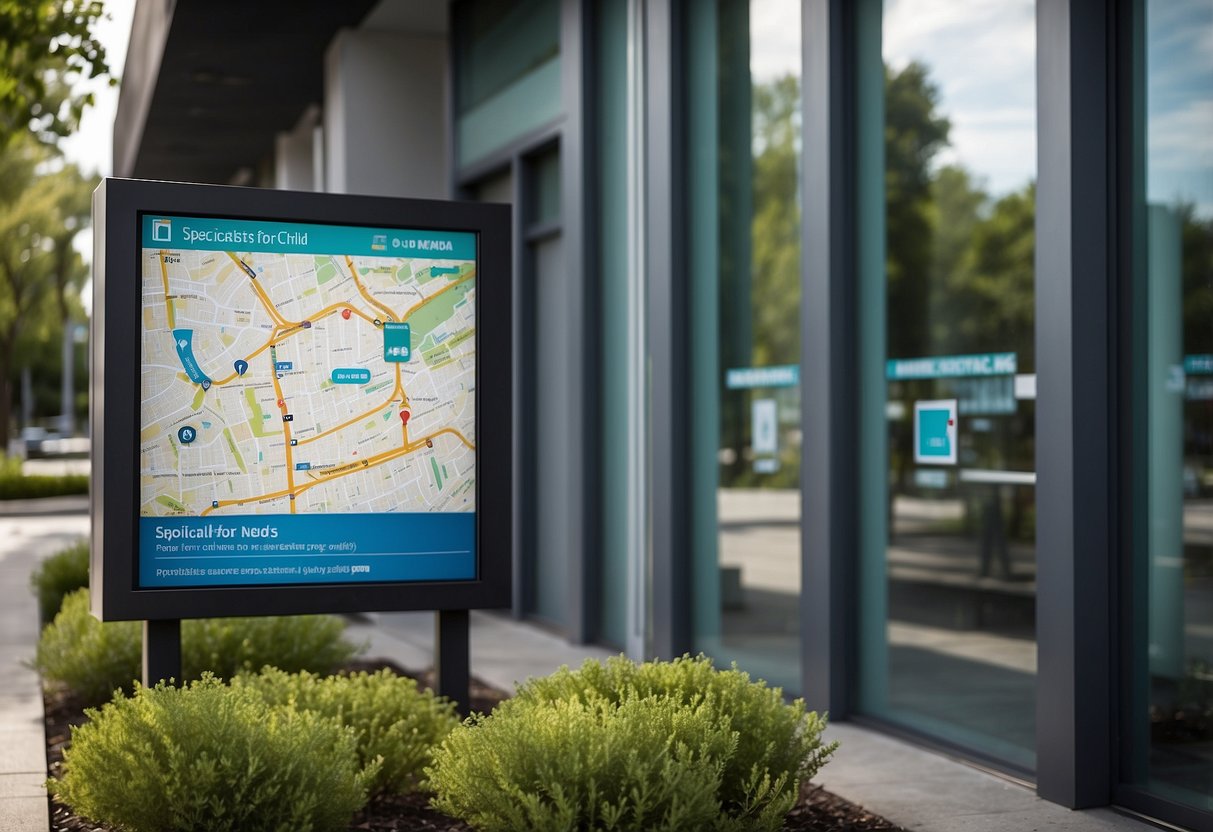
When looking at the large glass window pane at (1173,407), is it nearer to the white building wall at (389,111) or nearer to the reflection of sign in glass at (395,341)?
the reflection of sign in glass at (395,341)

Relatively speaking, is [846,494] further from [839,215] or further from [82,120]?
[82,120]

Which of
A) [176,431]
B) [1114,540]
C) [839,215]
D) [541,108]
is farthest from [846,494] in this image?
[541,108]

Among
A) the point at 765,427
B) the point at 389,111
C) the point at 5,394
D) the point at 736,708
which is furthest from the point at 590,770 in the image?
the point at 5,394

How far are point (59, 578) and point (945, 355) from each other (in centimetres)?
700

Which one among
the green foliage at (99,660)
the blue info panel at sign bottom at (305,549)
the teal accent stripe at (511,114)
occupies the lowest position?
the green foliage at (99,660)

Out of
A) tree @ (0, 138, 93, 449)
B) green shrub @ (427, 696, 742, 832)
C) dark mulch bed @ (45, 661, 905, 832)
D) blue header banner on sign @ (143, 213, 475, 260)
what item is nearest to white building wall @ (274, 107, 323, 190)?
blue header banner on sign @ (143, 213, 475, 260)

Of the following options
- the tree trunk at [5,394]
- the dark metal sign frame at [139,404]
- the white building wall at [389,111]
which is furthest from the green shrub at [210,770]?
the tree trunk at [5,394]

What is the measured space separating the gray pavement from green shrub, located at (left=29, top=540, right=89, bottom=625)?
0.82ft

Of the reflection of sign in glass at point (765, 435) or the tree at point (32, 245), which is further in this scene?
the tree at point (32, 245)

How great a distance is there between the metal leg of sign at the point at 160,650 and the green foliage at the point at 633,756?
126 cm

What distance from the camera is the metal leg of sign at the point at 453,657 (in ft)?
19.0

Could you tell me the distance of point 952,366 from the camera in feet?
22.5

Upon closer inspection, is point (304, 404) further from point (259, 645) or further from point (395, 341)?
point (259, 645)

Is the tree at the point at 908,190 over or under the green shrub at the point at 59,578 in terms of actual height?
over
